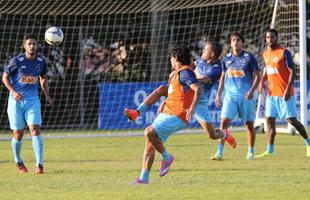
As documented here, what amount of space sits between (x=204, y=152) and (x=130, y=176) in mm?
4463

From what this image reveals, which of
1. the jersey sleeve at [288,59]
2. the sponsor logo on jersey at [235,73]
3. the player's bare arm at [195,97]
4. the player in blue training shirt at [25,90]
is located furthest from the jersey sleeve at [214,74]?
the player's bare arm at [195,97]

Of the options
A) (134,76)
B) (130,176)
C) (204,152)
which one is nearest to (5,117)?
(134,76)

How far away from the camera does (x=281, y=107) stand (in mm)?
16062

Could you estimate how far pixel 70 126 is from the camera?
25.5 m

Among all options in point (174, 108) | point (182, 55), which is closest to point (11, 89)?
point (174, 108)

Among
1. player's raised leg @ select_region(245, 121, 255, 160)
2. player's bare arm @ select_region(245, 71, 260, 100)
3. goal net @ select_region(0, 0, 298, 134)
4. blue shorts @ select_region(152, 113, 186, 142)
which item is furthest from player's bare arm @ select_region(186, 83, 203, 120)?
goal net @ select_region(0, 0, 298, 134)

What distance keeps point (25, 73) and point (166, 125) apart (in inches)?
124

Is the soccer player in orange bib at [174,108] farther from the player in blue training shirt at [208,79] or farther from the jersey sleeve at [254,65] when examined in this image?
the jersey sleeve at [254,65]

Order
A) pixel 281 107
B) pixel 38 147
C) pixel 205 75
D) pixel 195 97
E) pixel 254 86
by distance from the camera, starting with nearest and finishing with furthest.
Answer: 1. pixel 195 97
2. pixel 38 147
3. pixel 205 75
4. pixel 254 86
5. pixel 281 107

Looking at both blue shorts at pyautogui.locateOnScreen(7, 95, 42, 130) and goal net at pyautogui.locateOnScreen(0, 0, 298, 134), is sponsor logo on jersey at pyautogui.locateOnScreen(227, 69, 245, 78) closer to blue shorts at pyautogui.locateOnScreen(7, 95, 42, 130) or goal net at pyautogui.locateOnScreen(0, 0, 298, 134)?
blue shorts at pyautogui.locateOnScreen(7, 95, 42, 130)

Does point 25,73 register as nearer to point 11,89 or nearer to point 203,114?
point 11,89

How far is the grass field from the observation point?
10.6m

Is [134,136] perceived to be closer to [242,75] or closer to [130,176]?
[242,75]

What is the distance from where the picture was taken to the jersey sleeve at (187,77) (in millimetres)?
11492
